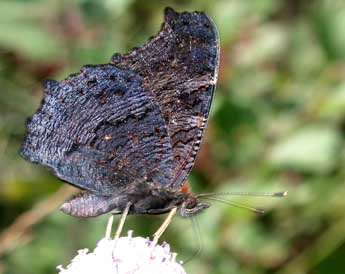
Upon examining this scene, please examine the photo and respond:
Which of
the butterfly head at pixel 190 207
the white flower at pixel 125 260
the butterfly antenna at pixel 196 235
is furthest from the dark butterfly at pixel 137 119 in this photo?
the butterfly antenna at pixel 196 235

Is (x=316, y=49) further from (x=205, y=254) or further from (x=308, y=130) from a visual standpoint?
(x=205, y=254)

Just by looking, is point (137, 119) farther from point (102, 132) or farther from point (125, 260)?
point (125, 260)

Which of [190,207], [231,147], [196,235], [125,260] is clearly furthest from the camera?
[231,147]

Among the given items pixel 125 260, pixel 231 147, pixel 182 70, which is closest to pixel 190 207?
pixel 125 260

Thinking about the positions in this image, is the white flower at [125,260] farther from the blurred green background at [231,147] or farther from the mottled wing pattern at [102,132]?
the blurred green background at [231,147]

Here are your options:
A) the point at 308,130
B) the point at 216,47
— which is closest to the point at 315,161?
the point at 308,130
